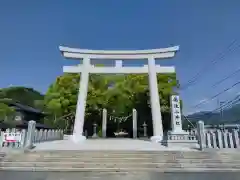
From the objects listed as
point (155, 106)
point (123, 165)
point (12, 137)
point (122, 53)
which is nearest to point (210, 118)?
point (155, 106)

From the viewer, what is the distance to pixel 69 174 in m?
6.18

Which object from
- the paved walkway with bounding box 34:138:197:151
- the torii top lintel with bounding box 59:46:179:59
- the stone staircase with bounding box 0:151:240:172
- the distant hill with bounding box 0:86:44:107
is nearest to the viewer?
the stone staircase with bounding box 0:151:240:172

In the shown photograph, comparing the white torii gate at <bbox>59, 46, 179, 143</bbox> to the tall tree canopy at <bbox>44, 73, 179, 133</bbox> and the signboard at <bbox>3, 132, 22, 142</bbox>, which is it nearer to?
the tall tree canopy at <bbox>44, 73, 179, 133</bbox>

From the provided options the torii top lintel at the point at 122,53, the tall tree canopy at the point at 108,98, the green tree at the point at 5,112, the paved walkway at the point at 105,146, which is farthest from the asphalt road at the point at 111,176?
the green tree at the point at 5,112

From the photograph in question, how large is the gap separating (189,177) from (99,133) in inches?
684

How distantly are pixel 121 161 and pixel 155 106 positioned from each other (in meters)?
8.29

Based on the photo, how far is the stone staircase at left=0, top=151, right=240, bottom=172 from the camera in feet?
22.4

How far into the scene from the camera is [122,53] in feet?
53.7

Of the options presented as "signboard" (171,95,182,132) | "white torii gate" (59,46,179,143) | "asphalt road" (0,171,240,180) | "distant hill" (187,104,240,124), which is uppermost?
"white torii gate" (59,46,179,143)

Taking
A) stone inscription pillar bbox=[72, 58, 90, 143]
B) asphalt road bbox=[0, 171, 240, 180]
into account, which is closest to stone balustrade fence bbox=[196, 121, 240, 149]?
asphalt road bbox=[0, 171, 240, 180]

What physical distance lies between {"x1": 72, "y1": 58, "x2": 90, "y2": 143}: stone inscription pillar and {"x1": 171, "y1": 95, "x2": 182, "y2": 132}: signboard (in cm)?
639

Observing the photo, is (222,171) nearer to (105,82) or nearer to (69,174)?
(69,174)

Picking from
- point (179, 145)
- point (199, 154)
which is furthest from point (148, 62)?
point (199, 154)

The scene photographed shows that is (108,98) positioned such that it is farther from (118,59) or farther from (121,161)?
(121,161)
